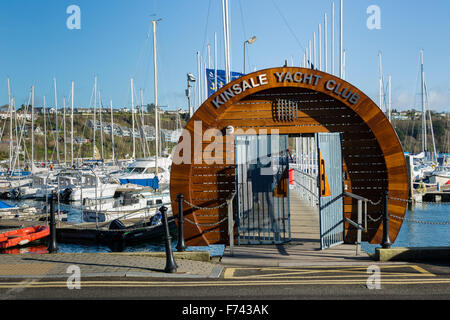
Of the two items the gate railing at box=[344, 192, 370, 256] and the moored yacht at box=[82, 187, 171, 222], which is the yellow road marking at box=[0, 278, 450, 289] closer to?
the gate railing at box=[344, 192, 370, 256]

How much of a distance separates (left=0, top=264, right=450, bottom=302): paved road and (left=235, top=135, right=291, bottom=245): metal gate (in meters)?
2.60

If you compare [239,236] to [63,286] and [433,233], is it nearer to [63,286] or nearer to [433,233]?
[63,286]

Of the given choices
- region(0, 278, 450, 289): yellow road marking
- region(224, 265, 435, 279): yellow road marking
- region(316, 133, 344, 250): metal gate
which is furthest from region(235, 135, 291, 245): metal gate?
region(0, 278, 450, 289): yellow road marking

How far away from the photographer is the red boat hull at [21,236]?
79.1 ft

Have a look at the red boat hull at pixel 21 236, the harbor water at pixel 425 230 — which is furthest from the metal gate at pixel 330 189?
the red boat hull at pixel 21 236

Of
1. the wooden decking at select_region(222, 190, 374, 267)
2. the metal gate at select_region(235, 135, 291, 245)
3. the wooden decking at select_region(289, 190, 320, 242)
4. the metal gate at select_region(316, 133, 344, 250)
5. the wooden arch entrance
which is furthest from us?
the wooden decking at select_region(289, 190, 320, 242)

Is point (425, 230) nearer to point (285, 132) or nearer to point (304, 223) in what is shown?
point (304, 223)

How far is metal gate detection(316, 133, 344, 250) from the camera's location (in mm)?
11398

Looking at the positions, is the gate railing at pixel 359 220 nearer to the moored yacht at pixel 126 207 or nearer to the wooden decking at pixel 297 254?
the wooden decking at pixel 297 254

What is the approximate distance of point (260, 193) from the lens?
40.2 ft

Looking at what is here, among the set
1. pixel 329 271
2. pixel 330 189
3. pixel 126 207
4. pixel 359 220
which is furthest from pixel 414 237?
pixel 329 271

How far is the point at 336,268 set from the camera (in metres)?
9.76

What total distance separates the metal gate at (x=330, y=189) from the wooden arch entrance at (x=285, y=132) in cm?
36
